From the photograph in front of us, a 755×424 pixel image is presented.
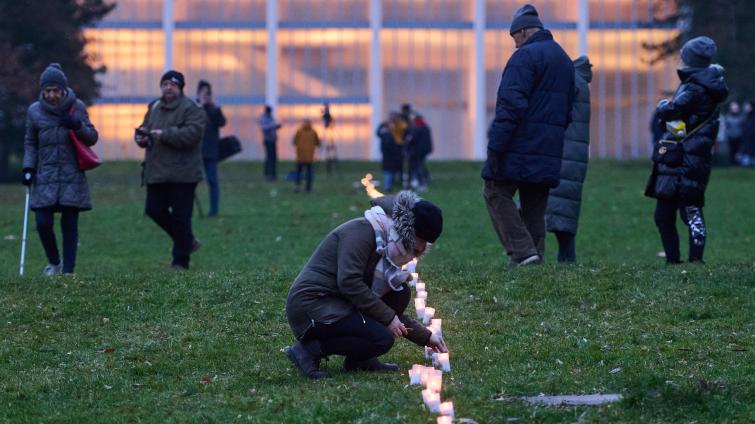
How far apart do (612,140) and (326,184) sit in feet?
68.4

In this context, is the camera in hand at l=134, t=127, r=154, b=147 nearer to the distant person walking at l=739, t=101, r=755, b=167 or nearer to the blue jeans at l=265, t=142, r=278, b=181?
the blue jeans at l=265, t=142, r=278, b=181

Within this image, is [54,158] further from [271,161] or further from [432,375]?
[271,161]

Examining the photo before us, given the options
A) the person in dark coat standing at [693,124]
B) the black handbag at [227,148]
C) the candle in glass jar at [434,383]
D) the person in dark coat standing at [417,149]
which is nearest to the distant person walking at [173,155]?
the person in dark coat standing at [693,124]

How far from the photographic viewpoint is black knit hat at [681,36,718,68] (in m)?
11.1

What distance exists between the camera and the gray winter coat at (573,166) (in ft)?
40.4

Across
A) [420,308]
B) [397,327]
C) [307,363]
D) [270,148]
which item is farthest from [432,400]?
[270,148]

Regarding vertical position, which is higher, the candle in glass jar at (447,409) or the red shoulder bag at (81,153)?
the red shoulder bag at (81,153)

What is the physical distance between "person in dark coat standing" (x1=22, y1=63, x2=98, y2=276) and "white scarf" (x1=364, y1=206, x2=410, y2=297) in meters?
5.14

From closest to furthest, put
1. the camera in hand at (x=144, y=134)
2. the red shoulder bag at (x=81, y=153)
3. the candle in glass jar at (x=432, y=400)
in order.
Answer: the candle in glass jar at (x=432, y=400) < the red shoulder bag at (x=81, y=153) < the camera in hand at (x=144, y=134)

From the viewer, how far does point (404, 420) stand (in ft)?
21.8

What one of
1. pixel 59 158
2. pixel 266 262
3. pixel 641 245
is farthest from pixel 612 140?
pixel 59 158

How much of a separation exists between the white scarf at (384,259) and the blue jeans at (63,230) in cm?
522

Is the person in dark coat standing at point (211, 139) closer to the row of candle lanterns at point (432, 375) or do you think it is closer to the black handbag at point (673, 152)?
the black handbag at point (673, 152)

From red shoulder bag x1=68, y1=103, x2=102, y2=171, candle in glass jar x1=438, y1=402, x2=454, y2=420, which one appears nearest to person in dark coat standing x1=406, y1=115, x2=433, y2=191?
red shoulder bag x1=68, y1=103, x2=102, y2=171
